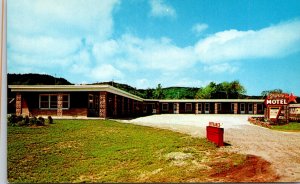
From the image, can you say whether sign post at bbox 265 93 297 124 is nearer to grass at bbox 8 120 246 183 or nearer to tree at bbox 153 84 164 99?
grass at bbox 8 120 246 183

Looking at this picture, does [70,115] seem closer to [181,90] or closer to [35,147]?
[35,147]

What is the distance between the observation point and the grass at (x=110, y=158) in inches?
273

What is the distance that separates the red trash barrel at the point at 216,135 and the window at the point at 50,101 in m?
10.6

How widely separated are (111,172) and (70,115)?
1170 centimetres

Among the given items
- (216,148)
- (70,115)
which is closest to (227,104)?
(70,115)

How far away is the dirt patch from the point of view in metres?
6.64

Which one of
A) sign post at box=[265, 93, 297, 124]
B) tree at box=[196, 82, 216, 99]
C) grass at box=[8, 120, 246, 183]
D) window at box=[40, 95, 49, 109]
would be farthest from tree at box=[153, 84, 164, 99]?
grass at box=[8, 120, 246, 183]

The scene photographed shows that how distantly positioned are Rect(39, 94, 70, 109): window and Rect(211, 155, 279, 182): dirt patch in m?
13.1

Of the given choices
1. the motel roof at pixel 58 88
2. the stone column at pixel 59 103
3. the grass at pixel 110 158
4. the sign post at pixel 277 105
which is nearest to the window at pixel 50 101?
the stone column at pixel 59 103

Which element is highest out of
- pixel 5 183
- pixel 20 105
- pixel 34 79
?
pixel 34 79

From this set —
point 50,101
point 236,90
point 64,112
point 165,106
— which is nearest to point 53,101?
point 50,101

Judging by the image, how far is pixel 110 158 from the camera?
8.06 m

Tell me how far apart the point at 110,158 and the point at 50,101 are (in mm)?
11516

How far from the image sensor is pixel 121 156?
8.20 metres
